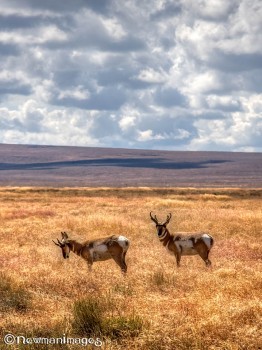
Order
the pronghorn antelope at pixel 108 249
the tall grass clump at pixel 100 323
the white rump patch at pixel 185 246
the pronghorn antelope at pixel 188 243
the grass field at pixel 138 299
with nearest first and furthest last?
the grass field at pixel 138 299
the tall grass clump at pixel 100 323
the pronghorn antelope at pixel 108 249
the pronghorn antelope at pixel 188 243
the white rump patch at pixel 185 246

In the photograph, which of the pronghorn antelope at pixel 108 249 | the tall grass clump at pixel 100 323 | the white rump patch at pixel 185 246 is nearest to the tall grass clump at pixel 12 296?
the tall grass clump at pixel 100 323

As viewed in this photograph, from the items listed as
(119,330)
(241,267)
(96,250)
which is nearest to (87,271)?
(96,250)

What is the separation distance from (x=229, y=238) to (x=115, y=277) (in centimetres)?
998

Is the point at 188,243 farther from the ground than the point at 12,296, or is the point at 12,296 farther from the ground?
the point at 188,243

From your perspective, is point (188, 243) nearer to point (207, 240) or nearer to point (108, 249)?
point (207, 240)

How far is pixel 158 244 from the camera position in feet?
66.4

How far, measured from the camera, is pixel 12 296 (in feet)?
35.6

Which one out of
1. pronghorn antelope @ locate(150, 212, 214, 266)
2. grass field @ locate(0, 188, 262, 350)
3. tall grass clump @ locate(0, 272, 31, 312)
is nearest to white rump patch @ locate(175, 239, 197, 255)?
pronghorn antelope @ locate(150, 212, 214, 266)

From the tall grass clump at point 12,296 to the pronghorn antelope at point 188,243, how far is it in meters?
5.30

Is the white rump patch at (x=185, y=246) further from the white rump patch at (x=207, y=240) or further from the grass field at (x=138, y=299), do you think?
the grass field at (x=138, y=299)

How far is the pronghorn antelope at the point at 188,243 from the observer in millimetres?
15102

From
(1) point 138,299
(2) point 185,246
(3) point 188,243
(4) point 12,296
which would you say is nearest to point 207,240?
(3) point 188,243

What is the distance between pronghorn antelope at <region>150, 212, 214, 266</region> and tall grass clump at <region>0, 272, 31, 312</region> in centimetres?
530

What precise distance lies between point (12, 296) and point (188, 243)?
6.21 meters
